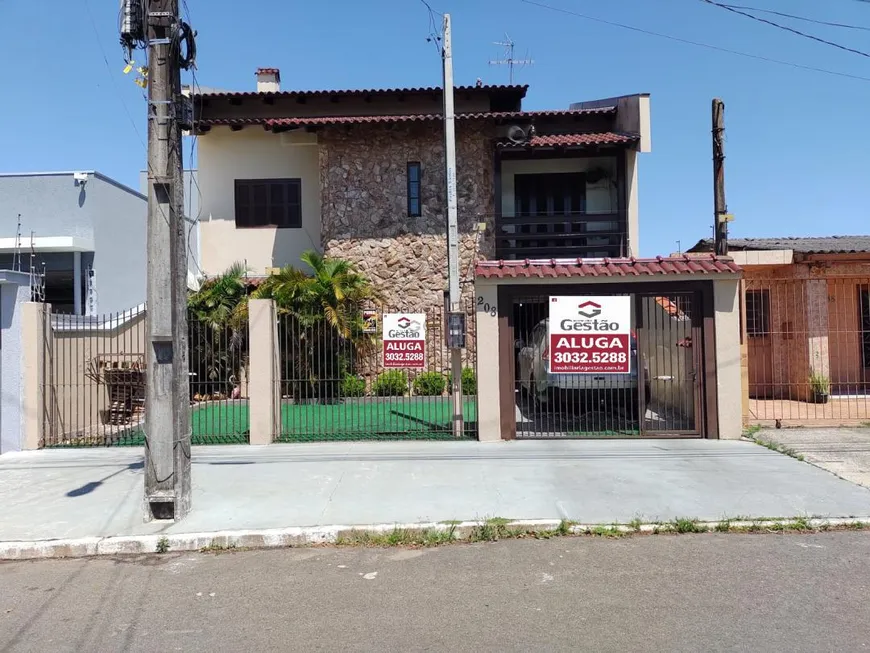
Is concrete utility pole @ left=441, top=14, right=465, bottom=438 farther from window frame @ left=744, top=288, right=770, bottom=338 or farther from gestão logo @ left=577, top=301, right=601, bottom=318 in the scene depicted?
window frame @ left=744, top=288, right=770, bottom=338

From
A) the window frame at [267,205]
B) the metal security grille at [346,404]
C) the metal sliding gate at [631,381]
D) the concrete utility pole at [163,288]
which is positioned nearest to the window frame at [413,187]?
the window frame at [267,205]

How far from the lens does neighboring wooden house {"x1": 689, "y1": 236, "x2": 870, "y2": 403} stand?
13633 mm

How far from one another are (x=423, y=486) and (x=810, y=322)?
33.4 ft

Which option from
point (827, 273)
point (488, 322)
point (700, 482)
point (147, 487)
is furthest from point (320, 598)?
point (827, 273)

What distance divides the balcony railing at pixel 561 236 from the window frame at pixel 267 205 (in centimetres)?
581

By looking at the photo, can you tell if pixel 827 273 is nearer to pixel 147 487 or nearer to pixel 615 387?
pixel 615 387

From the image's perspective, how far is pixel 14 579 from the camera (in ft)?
18.3

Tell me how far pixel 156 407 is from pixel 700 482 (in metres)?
6.17

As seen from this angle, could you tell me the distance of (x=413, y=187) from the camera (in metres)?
17.7

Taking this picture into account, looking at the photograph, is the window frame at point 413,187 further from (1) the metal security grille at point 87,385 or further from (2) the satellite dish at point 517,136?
(1) the metal security grille at point 87,385

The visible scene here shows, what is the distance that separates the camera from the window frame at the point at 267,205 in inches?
742

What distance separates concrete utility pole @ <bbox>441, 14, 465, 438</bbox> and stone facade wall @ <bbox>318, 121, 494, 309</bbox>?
5651 mm

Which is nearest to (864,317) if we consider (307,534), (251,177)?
(307,534)

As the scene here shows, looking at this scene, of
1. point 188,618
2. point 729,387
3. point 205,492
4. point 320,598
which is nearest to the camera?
point 188,618
